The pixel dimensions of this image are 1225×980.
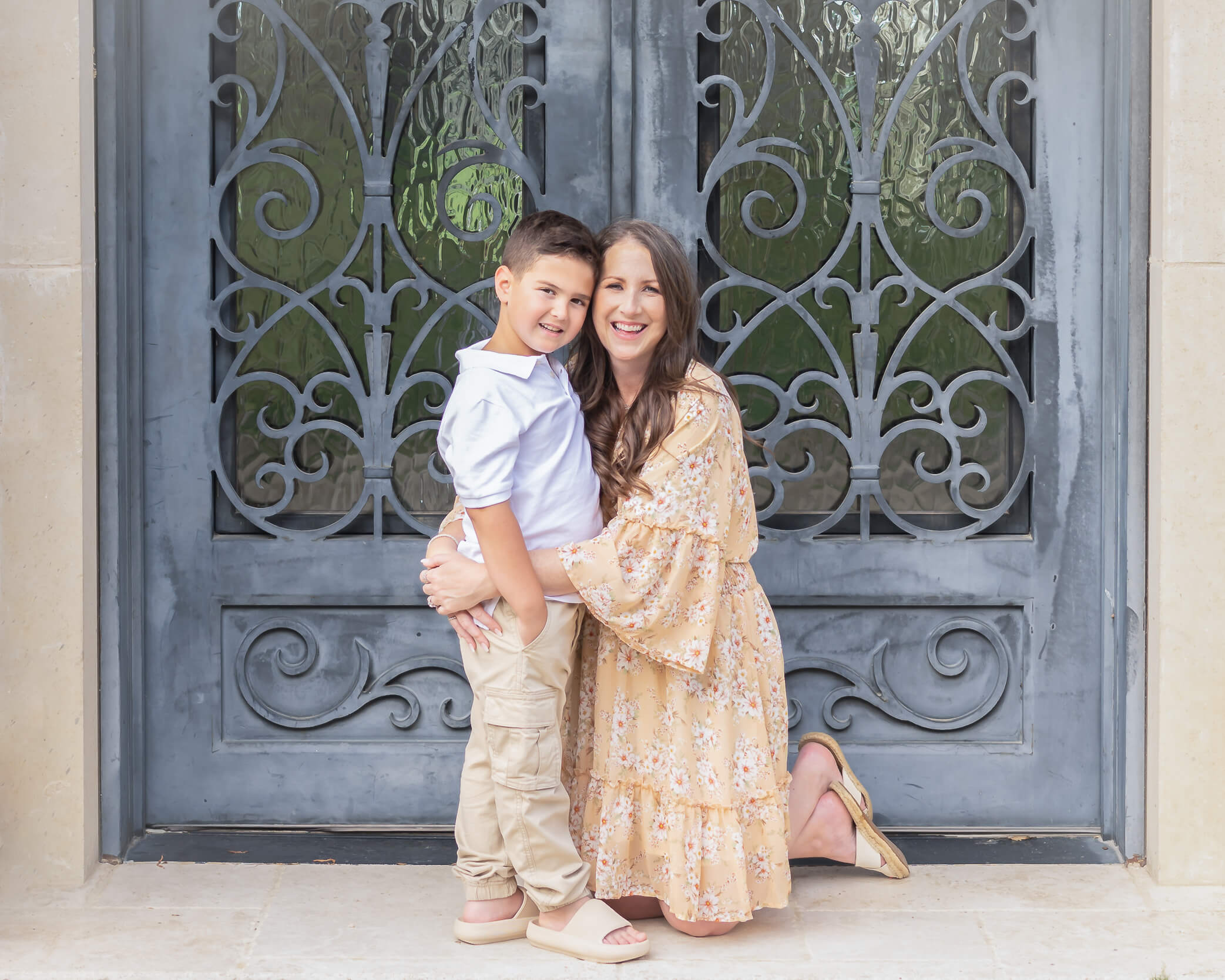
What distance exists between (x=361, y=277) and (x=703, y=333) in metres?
0.99

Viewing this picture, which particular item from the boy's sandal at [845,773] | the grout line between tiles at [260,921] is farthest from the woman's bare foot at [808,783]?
the grout line between tiles at [260,921]

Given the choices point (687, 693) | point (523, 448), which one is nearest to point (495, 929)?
point (687, 693)

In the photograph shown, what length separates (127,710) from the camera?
3619mm

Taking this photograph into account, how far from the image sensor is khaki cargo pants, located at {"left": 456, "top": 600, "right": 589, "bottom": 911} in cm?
288

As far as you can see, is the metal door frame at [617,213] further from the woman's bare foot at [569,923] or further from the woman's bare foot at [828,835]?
the woman's bare foot at [569,923]

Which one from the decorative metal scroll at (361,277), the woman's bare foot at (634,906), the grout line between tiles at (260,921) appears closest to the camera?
the grout line between tiles at (260,921)

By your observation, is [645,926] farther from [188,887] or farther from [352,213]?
[352,213]

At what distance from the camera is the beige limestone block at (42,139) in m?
3.28

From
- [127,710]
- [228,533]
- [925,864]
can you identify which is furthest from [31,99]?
[925,864]

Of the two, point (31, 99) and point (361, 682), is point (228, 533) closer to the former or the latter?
point (361, 682)

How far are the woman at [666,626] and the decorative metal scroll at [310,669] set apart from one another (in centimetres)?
70

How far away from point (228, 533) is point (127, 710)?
0.57m

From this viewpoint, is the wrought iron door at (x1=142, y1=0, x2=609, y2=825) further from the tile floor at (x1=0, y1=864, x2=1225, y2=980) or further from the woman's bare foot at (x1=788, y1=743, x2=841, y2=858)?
the woman's bare foot at (x1=788, y1=743, x2=841, y2=858)

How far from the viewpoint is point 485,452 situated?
2744 millimetres
